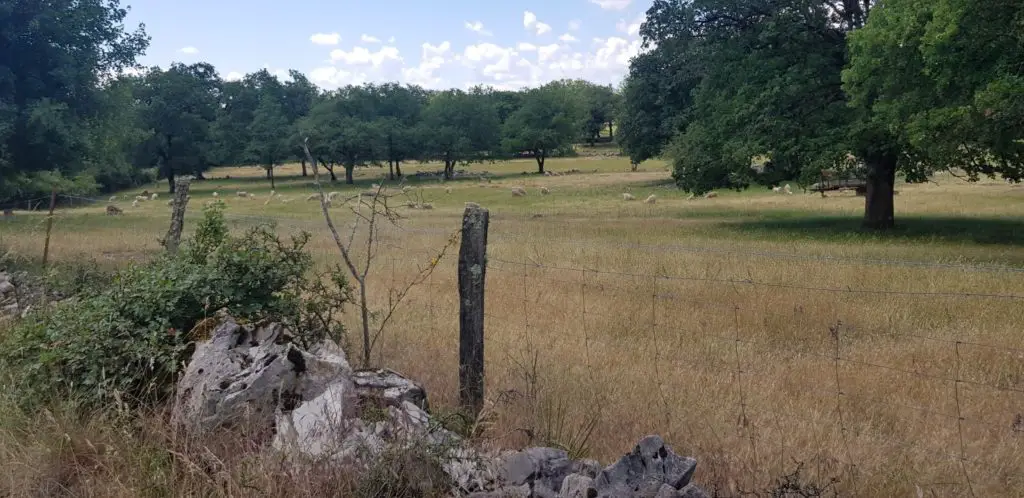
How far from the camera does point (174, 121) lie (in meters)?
72.7

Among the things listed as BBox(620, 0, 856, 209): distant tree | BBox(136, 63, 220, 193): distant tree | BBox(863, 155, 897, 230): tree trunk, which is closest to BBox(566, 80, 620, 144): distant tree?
BBox(136, 63, 220, 193): distant tree

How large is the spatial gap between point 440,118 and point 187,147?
2454 cm

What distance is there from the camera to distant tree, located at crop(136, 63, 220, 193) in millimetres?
72438

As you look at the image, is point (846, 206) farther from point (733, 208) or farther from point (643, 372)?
point (643, 372)

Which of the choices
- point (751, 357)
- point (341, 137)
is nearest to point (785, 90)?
point (751, 357)

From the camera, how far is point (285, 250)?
7.18m

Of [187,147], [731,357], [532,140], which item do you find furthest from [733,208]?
[187,147]

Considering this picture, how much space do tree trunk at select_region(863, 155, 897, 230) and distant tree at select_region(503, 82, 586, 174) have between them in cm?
5659

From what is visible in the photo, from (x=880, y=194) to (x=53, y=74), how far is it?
85.7ft

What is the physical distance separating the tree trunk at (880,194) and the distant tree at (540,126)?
56.6 metres

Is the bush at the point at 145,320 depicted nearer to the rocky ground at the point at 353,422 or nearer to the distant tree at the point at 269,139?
the rocky ground at the point at 353,422

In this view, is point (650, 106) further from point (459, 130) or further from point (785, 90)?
point (459, 130)

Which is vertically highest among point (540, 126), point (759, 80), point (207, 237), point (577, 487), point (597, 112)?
point (597, 112)

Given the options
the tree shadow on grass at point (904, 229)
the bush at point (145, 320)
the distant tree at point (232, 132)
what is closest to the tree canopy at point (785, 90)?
the tree shadow on grass at point (904, 229)
